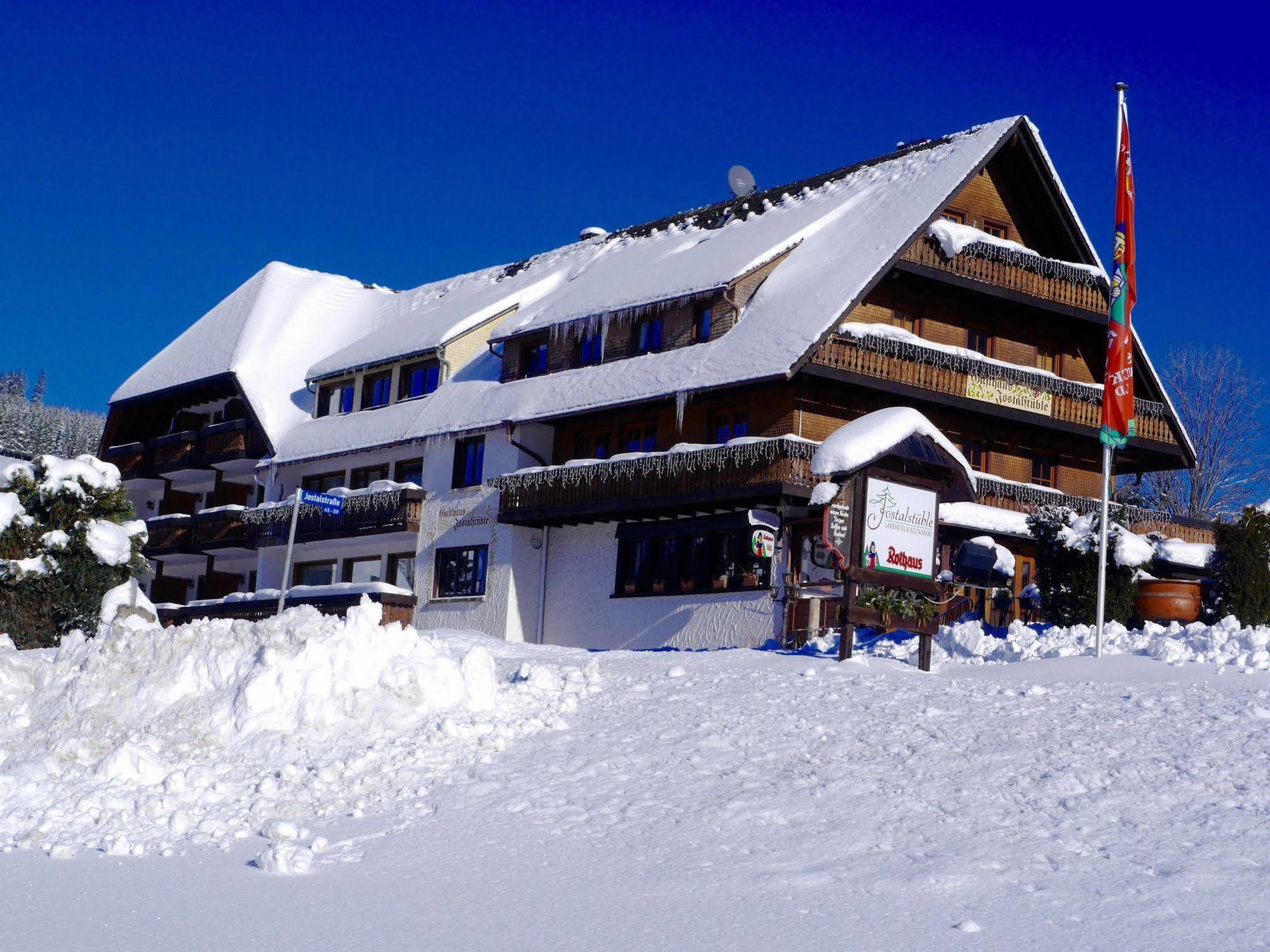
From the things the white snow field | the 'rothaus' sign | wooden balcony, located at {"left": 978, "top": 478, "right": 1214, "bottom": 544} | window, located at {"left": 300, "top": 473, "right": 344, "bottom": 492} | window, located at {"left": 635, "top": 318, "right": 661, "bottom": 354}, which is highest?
window, located at {"left": 635, "top": 318, "right": 661, "bottom": 354}

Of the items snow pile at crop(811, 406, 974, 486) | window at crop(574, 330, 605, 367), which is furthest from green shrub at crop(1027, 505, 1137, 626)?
window at crop(574, 330, 605, 367)

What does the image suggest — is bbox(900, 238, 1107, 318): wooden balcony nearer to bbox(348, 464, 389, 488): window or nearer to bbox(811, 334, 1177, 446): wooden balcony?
bbox(811, 334, 1177, 446): wooden balcony

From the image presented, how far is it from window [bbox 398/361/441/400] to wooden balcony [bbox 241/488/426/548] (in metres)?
3.66

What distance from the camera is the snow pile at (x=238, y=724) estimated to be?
12859 mm

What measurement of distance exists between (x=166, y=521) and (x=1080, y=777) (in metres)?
36.3

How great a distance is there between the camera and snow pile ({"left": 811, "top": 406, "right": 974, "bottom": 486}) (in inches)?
811

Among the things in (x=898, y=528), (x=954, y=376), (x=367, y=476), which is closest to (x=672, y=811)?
(x=898, y=528)

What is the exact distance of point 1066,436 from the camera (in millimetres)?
34094

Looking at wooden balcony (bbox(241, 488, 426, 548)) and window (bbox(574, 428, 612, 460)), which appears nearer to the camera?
window (bbox(574, 428, 612, 460))

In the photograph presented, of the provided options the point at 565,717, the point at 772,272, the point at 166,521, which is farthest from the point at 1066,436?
the point at 166,521

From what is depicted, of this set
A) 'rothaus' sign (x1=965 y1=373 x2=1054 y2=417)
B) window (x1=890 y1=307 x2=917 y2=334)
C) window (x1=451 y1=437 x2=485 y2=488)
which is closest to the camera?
'rothaus' sign (x1=965 y1=373 x2=1054 y2=417)

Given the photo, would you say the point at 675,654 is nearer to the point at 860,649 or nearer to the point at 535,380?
the point at 860,649

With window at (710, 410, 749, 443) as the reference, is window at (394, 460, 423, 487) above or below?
below

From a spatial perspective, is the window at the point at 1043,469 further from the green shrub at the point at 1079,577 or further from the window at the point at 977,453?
the green shrub at the point at 1079,577
